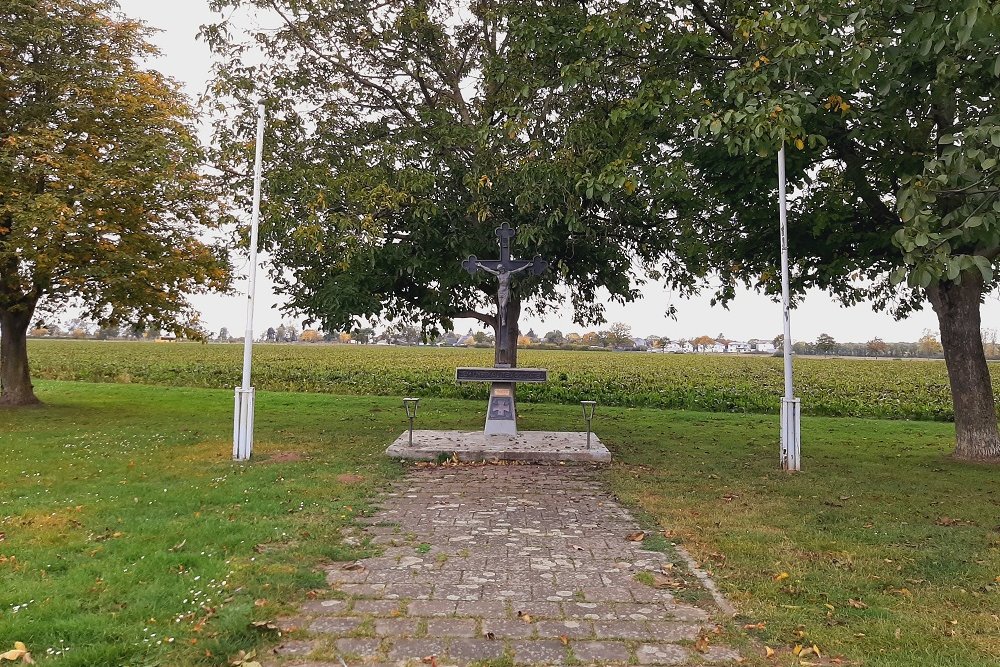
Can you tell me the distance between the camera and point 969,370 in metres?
10.8

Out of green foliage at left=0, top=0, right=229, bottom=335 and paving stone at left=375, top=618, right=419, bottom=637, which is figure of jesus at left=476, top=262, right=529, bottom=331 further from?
paving stone at left=375, top=618, right=419, bottom=637

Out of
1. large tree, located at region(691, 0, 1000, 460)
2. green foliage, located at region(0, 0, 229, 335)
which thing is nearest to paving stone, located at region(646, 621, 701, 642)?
large tree, located at region(691, 0, 1000, 460)

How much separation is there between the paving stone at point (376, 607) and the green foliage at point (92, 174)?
35.7 feet

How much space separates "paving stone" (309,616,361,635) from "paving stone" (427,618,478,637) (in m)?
0.46

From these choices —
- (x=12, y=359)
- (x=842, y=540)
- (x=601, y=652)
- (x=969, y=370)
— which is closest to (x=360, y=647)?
(x=601, y=652)

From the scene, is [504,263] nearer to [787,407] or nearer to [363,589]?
[787,407]

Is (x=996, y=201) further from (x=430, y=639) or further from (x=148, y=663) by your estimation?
(x=148, y=663)

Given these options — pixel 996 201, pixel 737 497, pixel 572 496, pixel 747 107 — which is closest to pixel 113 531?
pixel 572 496

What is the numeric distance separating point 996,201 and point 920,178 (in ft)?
1.80

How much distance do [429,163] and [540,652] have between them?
1047 cm

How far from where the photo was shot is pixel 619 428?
15445 millimetres

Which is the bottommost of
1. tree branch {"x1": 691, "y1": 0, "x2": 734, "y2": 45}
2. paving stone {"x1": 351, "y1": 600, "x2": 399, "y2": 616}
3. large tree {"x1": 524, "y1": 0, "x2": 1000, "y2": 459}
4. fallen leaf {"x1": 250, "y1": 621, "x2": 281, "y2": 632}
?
paving stone {"x1": 351, "y1": 600, "x2": 399, "y2": 616}

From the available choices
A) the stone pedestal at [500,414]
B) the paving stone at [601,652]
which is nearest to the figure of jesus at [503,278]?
the stone pedestal at [500,414]

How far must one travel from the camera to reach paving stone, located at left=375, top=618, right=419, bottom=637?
3.80 m
